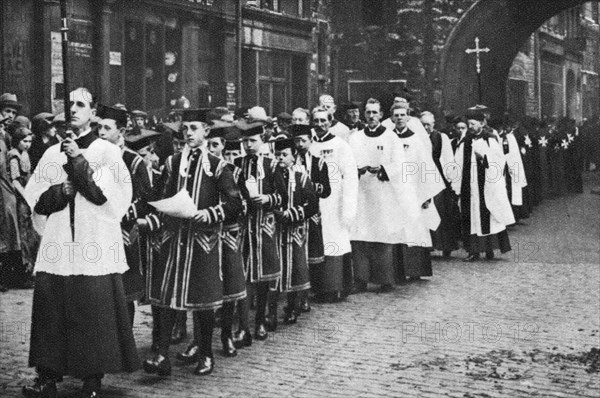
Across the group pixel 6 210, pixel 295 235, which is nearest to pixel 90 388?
pixel 295 235

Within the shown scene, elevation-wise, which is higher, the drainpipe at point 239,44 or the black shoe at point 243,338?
the drainpipe at point 239,44

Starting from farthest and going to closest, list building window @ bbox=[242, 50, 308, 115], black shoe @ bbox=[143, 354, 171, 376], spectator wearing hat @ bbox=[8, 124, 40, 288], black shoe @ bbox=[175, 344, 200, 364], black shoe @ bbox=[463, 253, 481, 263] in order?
1. building window @ bbox=[242, 50, 308, 115]
2. black shoe @ bbox=[463, 253, 481, 263]
3. spectator wearing hat @ bbox=[8, 124, 40, 288]
4. black shoe @ bbox=[175, 344, 200, 364]
5. black shoe @ bbox=[143, 354, 171, 376]

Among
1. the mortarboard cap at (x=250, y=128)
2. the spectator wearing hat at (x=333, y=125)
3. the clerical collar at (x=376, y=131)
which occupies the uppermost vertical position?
the spectator wearing hat at (x=333, y=125)

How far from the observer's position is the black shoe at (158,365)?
694 cm

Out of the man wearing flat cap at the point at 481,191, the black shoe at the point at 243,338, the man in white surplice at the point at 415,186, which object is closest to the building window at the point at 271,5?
the man wearing flat cap at the point at 481,191

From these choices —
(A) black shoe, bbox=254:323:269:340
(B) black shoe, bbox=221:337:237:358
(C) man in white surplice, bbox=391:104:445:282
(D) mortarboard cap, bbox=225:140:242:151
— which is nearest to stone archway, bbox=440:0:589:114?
(C) man in white surplice, bbox=391:104:445:282

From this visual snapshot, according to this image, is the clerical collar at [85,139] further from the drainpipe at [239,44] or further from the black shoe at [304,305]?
the drainpipe at [239,44]

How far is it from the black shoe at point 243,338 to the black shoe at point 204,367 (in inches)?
33.3

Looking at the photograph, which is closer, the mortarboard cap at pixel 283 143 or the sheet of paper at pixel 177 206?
the sheet of paper at pixel 177 206

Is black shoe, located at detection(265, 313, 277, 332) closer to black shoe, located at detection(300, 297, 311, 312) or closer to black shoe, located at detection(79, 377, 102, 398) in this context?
black shoe, located at detection(300, 297, 311, 312)

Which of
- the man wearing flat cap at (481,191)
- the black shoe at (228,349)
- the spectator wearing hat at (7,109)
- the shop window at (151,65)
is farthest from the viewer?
the shop window at (151,65)

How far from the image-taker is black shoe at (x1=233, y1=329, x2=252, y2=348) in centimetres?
794

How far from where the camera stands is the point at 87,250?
20.6 feet

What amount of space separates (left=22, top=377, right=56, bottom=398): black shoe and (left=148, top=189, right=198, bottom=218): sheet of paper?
4.30 feet
